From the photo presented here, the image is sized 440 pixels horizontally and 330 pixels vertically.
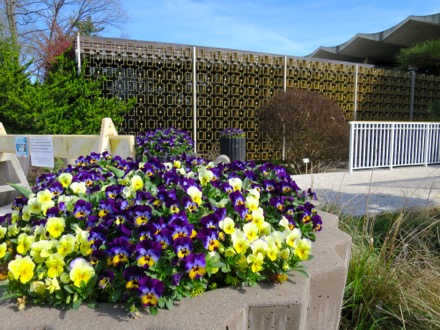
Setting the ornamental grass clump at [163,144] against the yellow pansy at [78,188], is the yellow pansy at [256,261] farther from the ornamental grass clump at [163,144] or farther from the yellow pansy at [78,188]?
the ornamental grass clump at [163,144]

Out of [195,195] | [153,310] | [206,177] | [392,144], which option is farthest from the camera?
[392,144]

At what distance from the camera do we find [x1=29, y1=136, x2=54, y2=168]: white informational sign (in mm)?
2908

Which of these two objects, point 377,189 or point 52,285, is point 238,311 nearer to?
point 52,285

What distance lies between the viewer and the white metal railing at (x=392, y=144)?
817cm

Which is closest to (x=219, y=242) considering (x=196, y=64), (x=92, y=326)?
(x=92, y=326)

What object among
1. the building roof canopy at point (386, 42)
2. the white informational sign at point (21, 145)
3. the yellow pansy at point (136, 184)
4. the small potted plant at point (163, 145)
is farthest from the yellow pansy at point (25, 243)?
the building roof canopy at point (386, 42)

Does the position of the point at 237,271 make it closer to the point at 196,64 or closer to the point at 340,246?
the point at 340,246

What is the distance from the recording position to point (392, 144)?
865 cm

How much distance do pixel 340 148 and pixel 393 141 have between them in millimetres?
1312

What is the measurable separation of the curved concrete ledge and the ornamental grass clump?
3.57m

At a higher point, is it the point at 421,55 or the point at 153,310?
the point at 421,55

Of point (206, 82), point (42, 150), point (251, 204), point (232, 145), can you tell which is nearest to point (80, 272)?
point (251, 204)

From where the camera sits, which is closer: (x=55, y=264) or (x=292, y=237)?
(x=55, y=264)

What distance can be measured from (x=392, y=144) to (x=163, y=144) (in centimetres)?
606
